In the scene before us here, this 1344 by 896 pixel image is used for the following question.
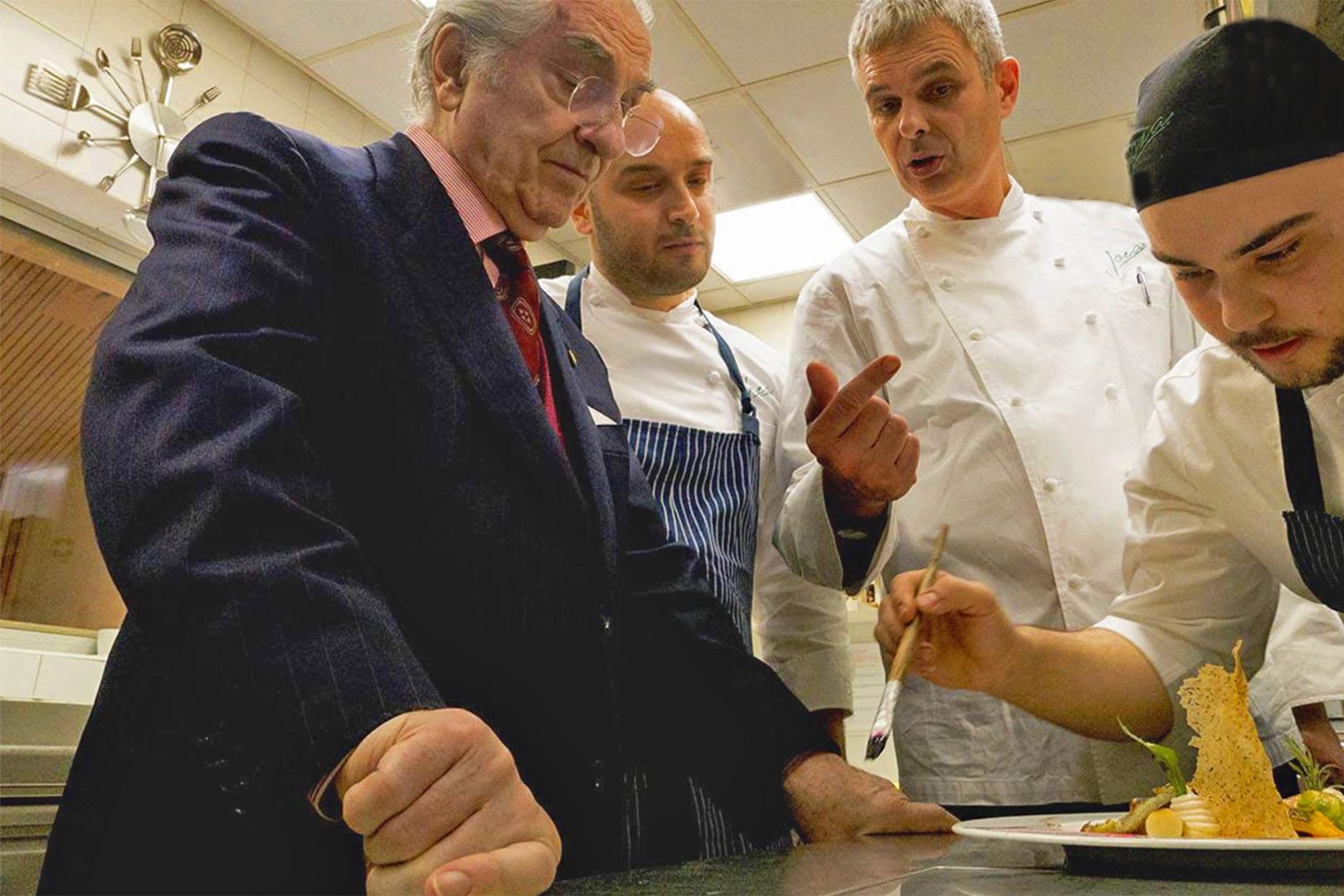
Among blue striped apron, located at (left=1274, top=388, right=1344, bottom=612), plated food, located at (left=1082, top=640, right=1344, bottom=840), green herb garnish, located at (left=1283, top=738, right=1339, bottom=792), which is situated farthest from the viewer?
blue striped apron, located at (left=1274, top=388, right=1344, bottom=612)

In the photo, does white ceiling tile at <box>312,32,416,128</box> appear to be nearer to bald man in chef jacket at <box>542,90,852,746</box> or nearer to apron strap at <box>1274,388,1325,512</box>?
bald man in chef jacket at <box>542,90,852,746</box>

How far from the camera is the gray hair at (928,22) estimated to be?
145 cm

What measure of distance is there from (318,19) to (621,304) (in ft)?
6.12

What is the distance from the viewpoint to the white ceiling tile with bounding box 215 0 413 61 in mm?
2912

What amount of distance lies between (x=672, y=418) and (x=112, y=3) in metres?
2.15

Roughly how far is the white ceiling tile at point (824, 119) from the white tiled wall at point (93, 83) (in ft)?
5.04

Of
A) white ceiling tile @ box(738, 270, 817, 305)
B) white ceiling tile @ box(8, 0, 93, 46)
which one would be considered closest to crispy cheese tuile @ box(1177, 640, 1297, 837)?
white ceiling tile @ box(8, 0, 93, 46)

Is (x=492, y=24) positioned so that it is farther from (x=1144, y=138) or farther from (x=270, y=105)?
(x=270, y=105)

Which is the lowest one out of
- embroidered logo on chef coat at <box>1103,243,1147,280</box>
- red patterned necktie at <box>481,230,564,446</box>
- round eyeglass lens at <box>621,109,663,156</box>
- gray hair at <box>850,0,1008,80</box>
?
red patterned necktie at <box>481,230,564,446</box>

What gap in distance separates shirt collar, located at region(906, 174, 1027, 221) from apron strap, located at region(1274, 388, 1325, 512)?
609mm

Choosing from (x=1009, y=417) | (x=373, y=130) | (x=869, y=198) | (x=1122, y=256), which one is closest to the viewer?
(x=1009, y=417)

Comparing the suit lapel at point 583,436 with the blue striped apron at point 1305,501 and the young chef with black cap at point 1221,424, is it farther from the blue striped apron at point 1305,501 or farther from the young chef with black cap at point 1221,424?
the blue striped apron at point 1305,501

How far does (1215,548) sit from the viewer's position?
1244 mm

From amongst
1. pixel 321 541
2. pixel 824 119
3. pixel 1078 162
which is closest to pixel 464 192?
pixel 321 541
